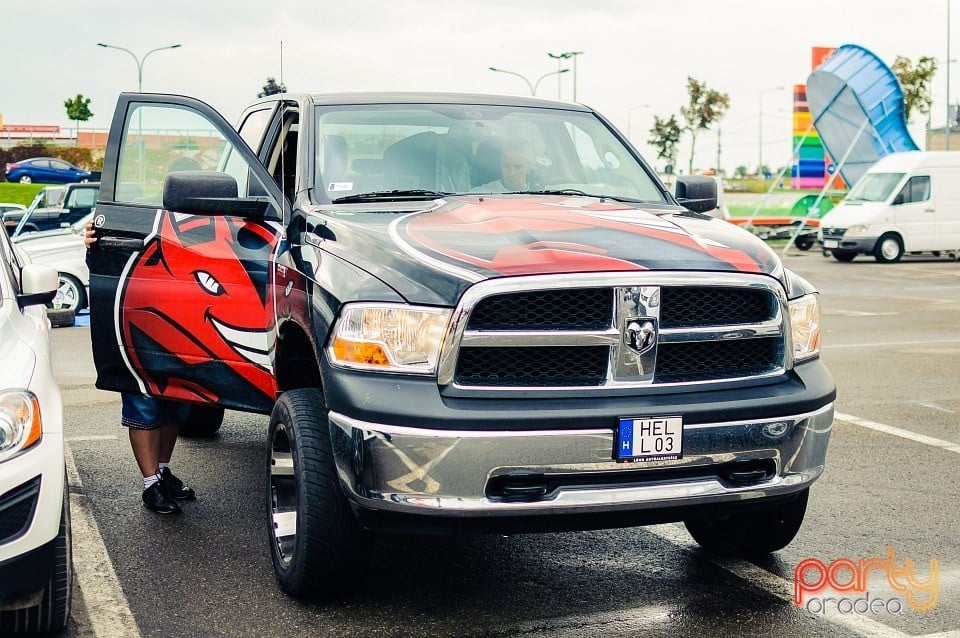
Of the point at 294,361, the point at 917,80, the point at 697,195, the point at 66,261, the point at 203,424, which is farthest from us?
the point at 917,80

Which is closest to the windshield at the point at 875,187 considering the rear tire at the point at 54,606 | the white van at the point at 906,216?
the white van at the point at 906,216

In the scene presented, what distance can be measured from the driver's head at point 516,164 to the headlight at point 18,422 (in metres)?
2.28

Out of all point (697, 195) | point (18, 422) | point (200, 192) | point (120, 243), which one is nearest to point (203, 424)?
point (120, 243)

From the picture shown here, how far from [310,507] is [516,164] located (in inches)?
78.9

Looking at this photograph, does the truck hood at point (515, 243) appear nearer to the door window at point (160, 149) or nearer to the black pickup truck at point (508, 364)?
the black pickup truck at point (508, 364)

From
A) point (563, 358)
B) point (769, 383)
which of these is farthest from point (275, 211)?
point (769, 383)

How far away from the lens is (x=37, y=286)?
4.39 metres

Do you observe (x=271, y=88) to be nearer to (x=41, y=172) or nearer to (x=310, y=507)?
(x=310, y=507)

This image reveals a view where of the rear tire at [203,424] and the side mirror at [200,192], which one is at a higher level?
the side mirror at [200,192]

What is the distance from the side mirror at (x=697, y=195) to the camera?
17.8 feet

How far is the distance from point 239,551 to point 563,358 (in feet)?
6.45

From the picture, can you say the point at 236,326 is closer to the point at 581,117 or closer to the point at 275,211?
the point at 275,211

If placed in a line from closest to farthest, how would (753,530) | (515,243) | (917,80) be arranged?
1. (515,243)
2. (753,530)
3. (917,80)

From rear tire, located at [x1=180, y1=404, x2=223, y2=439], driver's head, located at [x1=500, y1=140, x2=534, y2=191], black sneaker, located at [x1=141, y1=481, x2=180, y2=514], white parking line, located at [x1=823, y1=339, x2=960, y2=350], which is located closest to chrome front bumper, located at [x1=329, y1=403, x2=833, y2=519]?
driver's head, located at [x1=500, y1=140, x2=534, y2=191]
